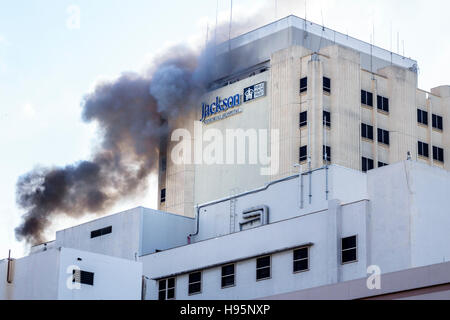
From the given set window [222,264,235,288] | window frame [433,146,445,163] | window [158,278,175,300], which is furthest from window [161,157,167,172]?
window [222,264,235,288]

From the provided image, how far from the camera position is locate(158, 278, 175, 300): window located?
64500 mm

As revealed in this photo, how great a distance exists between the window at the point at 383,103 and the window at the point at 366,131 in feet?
7.44

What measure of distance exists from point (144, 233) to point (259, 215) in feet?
25.7

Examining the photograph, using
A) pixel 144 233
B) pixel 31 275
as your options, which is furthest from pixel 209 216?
pixel 31 275

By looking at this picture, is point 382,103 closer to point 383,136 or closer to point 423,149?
point 383,136

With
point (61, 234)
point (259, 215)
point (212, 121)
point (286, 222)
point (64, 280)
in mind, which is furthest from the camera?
point (212, 121)

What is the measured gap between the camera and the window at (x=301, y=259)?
191ft

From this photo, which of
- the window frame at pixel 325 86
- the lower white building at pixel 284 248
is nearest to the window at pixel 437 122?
the window frame at pixel 325 86

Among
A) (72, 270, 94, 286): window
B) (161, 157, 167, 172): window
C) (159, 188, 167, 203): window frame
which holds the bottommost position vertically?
(72, 270, 94, 286): window

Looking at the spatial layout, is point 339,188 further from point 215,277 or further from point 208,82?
point 208,82

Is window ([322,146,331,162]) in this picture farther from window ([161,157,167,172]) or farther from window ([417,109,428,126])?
window ([161,157,167,172])

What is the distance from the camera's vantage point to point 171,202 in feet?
292

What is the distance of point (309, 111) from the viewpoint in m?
81.1

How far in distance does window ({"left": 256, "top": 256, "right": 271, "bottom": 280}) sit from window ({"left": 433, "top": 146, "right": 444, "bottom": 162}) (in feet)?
108
